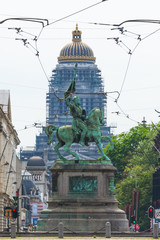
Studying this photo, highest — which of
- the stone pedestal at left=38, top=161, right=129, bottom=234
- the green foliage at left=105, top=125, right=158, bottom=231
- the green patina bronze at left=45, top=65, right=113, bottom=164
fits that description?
the green foliage at left=105, top=125, right=158, bottom=231

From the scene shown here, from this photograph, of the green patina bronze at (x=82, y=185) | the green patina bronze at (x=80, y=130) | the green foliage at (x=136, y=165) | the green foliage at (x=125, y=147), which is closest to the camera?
the green patina bronze at (x=82, y=185)

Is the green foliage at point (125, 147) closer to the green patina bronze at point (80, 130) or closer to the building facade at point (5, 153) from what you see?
the building facade at point (5, 153)

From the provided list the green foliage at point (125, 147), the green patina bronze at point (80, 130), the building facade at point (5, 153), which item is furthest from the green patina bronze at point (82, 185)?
the green foliage at point (125, 147)

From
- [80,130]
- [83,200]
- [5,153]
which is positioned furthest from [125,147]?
[83,200]

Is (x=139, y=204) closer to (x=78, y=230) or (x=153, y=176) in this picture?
(x=153, y=176)

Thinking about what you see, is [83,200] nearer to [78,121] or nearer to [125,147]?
[78,121]

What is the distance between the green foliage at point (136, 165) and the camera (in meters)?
140

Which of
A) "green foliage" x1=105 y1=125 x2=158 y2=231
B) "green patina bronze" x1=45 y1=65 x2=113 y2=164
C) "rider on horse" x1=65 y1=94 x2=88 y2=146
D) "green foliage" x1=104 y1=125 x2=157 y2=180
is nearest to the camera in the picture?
"rider on horse" x1=65 y1=94 x2=88 y2=146

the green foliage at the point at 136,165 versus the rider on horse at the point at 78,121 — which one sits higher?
the green foliage at the point at 136,165

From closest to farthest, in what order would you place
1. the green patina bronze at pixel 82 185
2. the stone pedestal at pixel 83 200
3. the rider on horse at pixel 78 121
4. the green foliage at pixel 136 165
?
the stone pedestal at pixel 83 200 < the green patina bronze at pixel 82 185 < the rider on horse at pixel 78 121 < the green foliage at pixel 136 165

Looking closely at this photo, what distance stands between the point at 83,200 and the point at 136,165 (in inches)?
2468

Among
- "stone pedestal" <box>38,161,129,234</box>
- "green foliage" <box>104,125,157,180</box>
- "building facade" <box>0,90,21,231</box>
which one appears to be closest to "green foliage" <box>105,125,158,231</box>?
"green foliage" <box>104,125,157,180</box>

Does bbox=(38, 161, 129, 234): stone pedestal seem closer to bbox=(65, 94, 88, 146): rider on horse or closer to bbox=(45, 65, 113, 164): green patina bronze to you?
bbox=(45, 65, 113, 164): green patina bronze

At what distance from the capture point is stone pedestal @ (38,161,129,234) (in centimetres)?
8150
